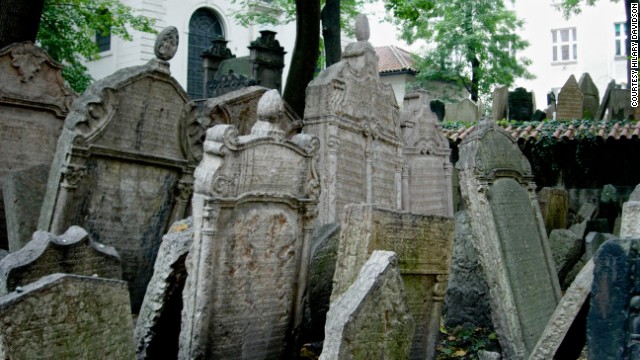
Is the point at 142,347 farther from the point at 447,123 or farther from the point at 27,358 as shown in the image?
the point at 447,123

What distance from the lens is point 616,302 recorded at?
138 inches

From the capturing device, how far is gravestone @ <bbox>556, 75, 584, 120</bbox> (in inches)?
736

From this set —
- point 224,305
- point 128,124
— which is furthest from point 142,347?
point 128,124

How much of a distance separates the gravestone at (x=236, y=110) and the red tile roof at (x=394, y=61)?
987 inches

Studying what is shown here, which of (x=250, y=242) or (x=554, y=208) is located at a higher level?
(x=554, y=208)

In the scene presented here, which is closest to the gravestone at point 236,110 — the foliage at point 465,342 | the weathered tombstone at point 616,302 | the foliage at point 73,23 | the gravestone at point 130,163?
the gravestone at point 130,163

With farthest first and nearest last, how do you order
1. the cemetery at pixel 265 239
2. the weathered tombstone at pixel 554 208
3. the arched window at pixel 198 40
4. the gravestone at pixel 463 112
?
the arched window at pixel 198 40 → the gravestone at pixel 463 112 → the weathered tombstone at pixel 554 208 → the cemetery at pixel 265 239

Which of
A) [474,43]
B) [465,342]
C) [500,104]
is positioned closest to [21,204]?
[465,342]

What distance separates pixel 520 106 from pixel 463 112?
1.63 metres

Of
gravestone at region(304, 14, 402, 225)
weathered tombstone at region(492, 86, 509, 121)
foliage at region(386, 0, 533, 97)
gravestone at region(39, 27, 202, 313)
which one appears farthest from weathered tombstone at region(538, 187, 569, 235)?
foliage at region(386, 0, 533, 97)

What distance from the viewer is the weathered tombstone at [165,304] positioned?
541 centimetres

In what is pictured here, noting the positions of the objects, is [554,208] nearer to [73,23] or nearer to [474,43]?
[73,23]

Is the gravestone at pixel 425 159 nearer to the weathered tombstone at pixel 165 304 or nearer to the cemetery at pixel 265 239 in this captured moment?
the cemetery at pixel 265 239

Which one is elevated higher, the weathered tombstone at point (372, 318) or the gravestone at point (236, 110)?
the gravestone at point (236, 110)
